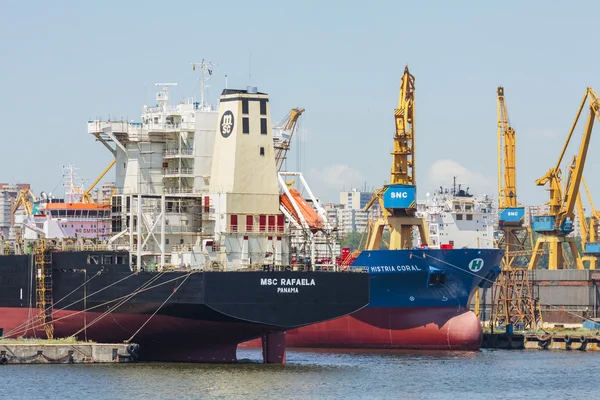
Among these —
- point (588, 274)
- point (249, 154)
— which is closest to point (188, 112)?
point (249, 154)

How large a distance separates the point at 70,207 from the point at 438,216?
26.7 meters

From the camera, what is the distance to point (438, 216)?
259ft

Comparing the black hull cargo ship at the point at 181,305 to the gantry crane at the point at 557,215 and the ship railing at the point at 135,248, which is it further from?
the gantry crane at the point at 557,215

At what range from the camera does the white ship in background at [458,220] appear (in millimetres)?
78562

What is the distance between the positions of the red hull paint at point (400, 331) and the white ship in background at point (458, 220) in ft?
43.5

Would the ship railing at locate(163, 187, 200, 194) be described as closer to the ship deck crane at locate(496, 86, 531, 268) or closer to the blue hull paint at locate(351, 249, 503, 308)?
the blue hull paint at locate(351, 249, 503, 308)

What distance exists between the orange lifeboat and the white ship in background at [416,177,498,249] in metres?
23.3

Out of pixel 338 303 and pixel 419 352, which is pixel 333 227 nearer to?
pixel 338 303

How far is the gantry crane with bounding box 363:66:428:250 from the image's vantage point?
71688 mm

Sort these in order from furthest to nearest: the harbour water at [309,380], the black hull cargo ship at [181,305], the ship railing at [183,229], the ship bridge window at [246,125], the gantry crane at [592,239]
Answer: the gantry crane at [592,239], the ship railing at [183,229], the ship bridge window at [246,125], the black hull cargo ship at [181,305], the harbour water at [309,380]

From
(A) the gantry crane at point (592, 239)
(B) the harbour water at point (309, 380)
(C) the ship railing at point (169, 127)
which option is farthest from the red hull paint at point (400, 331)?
(A) the gantry crane at point (592, 239)

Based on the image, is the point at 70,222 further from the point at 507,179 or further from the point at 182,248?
the point at 507,179

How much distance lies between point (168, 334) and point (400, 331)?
662 inches

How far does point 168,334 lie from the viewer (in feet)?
168
